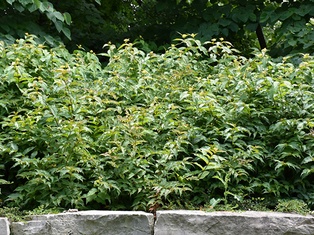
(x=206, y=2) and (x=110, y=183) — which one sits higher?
(x=206, y=2)

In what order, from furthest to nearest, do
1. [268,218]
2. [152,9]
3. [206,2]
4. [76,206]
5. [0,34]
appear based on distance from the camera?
1. [152,9]
2. [206,2]
3. [0,34]
4. [76,206]
5. [268,218]

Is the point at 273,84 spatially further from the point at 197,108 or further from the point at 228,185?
the point at 228,185

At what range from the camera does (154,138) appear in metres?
4.05

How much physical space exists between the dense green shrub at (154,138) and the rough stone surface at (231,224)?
20cm

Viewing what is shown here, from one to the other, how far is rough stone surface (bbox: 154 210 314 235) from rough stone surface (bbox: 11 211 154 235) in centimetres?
15

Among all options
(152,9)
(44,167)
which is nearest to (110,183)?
(44,167)

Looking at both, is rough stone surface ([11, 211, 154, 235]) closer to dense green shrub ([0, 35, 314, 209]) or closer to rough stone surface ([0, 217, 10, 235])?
rough stone surface ([0, 217, 10, 235])

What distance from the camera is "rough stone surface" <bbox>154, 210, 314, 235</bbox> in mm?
3402

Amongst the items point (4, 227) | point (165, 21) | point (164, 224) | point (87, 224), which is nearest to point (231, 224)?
point (164, 224)

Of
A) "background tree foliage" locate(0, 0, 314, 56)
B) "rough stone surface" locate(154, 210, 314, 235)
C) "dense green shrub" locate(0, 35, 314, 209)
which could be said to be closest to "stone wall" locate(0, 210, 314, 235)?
"rough stone surface" locate(154, 210, 314, 235)

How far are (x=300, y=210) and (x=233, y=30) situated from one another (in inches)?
114

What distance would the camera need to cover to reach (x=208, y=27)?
237 inches

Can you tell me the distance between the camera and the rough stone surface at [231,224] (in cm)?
340

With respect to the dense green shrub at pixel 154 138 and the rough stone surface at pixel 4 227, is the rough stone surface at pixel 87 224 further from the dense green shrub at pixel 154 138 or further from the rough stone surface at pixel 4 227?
the dense green shrub at pixel 154 138
